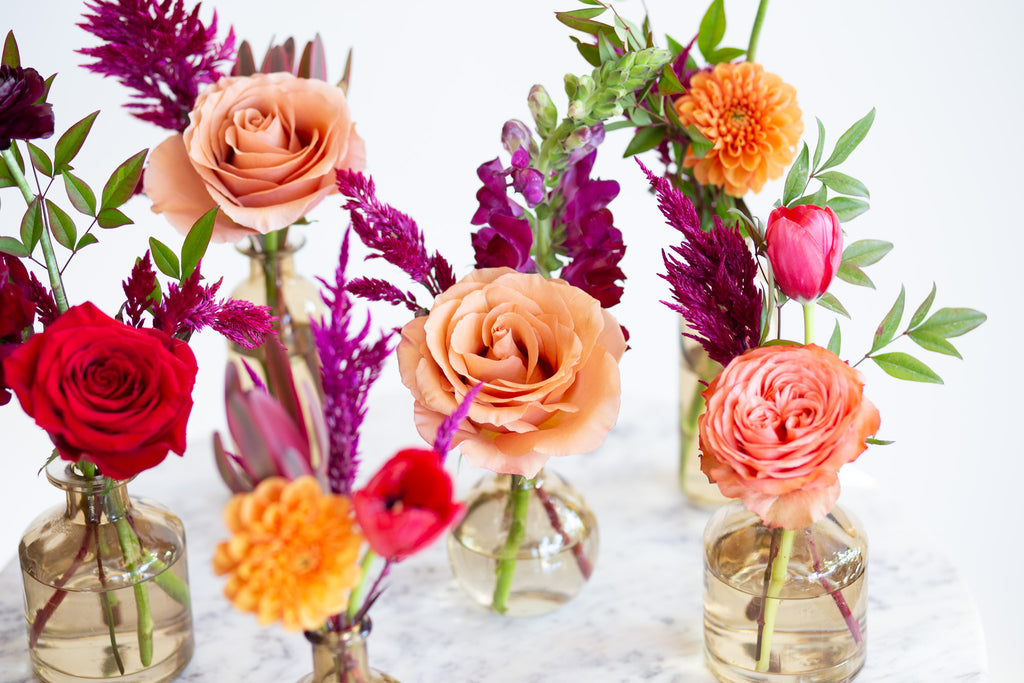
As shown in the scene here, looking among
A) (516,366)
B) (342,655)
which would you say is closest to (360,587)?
(342,655)

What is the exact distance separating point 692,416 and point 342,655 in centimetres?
64

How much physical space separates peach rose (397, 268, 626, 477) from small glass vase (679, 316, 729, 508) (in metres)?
0.37

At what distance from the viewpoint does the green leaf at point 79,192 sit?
92 cm

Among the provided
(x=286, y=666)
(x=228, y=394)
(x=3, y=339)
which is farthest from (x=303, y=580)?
(x=286, y=666)

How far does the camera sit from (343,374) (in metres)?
0.65

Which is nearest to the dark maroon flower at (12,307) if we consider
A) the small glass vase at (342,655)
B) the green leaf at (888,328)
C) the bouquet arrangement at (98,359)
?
the bouquet arrangement at (98,359)

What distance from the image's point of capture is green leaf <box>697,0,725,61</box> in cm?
112

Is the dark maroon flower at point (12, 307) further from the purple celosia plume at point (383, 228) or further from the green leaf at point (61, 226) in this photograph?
the purple celosia plume at point (383, 228)

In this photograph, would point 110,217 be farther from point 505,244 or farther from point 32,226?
point 505,244

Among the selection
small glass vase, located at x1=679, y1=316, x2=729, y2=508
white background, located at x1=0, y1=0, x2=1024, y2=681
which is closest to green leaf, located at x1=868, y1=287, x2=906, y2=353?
small glass vase, located at x1=679, y1=316, x2=729, y2=508

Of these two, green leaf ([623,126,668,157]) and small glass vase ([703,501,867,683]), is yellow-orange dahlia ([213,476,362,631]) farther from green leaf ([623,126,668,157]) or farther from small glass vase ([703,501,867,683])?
green leaf ([623,126,668,157])

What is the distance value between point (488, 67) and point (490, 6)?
0.12 m

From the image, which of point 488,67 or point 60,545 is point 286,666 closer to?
point 60,545

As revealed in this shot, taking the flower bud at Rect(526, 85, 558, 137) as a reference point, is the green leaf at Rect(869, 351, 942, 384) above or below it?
below
